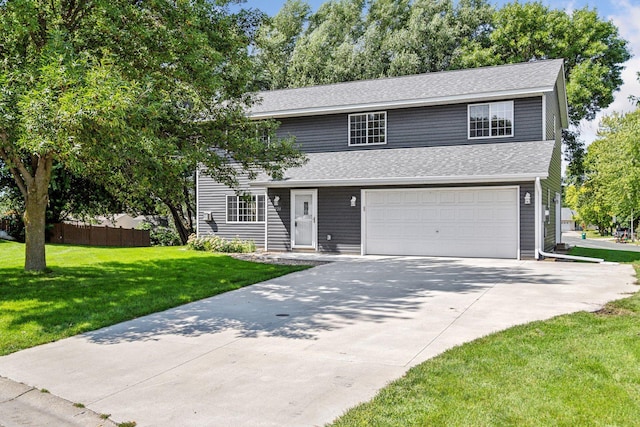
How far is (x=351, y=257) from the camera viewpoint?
50.2 ft

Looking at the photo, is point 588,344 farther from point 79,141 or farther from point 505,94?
point 505,94

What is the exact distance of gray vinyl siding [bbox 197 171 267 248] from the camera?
18.0 meters

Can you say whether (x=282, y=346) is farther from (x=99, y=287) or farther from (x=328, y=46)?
(x=328, y=46)

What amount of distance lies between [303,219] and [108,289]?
856 cm

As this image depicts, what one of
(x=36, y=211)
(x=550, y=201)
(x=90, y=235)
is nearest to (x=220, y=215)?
(x=90, y=235)

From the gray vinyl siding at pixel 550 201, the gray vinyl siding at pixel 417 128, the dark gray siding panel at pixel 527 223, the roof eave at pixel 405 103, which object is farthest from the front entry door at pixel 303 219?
the gray vinyl siding at pixel 550 201

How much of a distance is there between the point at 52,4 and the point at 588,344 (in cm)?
1027

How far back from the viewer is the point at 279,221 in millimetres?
17422

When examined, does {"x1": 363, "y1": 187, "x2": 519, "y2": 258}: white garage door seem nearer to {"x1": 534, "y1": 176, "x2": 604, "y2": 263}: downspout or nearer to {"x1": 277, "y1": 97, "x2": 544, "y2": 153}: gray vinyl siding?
{"x1": 534, "y1": 176, "x2": 604, "y2": 263}: downspout

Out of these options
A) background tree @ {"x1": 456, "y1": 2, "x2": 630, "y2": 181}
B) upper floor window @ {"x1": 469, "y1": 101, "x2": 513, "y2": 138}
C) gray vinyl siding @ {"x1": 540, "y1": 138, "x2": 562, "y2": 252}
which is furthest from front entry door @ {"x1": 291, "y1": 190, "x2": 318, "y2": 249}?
background tree @ {"x1": 456, "y1": 2, "x2": 630, "y2": 181}

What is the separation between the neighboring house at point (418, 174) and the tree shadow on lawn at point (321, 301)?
253 centimetres

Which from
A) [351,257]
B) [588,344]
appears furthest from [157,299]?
[351,257]

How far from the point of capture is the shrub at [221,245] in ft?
55.5

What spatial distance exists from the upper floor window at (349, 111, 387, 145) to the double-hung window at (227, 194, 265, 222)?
391 centimetres
